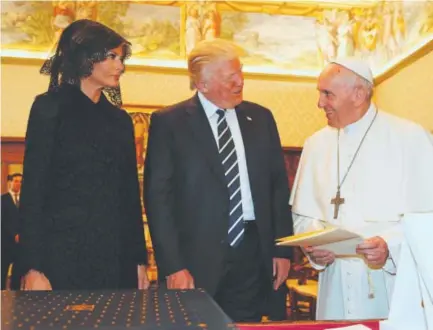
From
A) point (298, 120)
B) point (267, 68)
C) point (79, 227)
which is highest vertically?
point (267, 68)

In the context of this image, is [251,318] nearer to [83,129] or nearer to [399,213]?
[399,213]

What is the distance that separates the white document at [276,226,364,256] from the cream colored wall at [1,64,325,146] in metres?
5.75

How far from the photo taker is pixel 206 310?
1083mm

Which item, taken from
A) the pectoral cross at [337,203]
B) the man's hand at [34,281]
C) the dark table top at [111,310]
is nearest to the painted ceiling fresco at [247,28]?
the pectoral cross at [337,203]

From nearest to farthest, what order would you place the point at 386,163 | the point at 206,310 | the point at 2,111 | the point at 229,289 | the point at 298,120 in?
1. the point at 206,310
2. the point at 229,289
3. the point at 386,163
4. the point at 2,111
5. the point at 298,120

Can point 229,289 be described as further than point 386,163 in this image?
No

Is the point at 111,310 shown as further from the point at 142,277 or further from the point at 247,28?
the point at 247,28

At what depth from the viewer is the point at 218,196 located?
2.83 m

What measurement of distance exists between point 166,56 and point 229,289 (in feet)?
18.5

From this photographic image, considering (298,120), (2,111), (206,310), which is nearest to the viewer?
(206,310)

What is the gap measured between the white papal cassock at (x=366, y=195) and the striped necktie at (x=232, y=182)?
1.34 feet

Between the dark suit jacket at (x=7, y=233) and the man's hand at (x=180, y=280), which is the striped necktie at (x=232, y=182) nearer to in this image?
the man's hand at (x=180, y=280)

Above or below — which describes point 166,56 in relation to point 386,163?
above

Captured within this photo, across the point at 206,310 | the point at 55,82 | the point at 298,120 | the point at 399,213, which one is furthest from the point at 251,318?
the point at 298,120
